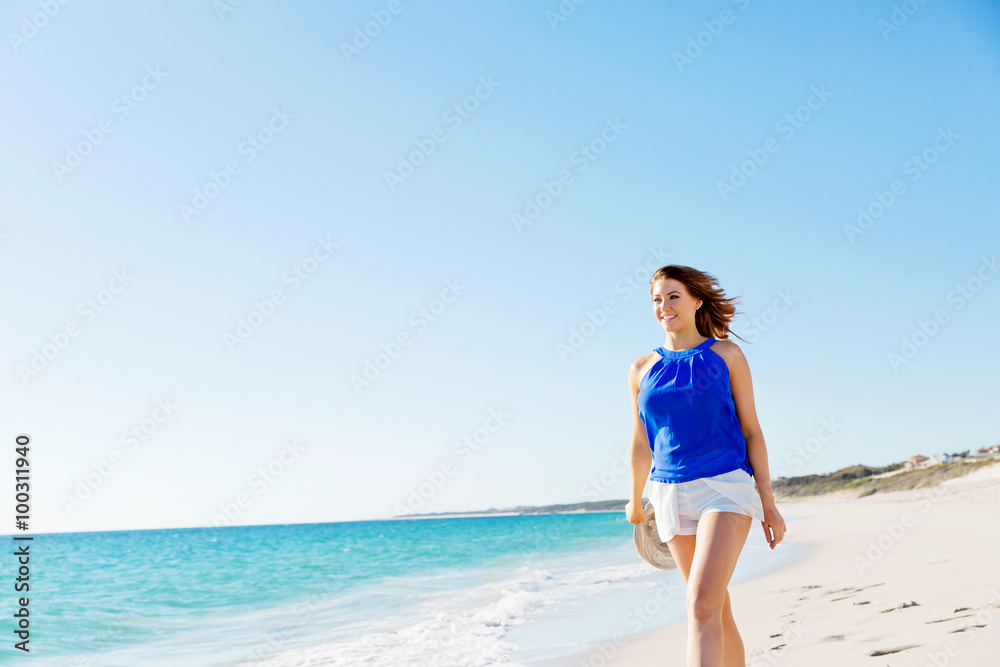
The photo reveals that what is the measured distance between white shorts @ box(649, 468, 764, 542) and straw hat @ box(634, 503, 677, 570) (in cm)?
32

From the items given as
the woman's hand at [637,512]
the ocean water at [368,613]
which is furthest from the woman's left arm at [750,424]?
the ocean water at [368,613]

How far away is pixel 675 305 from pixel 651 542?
3.72 ft

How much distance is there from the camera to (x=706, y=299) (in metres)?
3.13

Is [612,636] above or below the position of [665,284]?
below

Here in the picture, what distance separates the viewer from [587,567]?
588 inches

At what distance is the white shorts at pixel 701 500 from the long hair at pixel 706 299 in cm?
67

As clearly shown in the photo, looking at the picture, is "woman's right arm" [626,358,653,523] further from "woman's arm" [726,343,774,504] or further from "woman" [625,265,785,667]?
"woman's arm" [726,343,774,504]

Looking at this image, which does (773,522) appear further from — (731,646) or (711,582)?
(731,646)

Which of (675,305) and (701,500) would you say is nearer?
(701,500)

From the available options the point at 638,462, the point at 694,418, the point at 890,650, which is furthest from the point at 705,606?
the point at 890,650

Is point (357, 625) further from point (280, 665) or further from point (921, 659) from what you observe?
point (921, 659)

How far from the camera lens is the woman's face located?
3.05 metres

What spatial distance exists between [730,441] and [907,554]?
771 centimetres

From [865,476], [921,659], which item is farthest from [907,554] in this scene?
[865,476]
